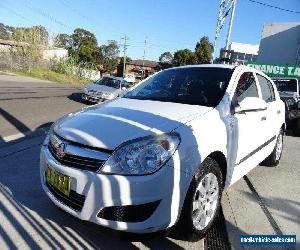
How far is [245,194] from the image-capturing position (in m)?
4.85

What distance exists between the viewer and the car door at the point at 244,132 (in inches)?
154

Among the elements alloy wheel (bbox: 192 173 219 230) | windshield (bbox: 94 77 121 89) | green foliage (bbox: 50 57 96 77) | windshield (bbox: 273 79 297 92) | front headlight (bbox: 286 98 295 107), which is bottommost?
green foliage (bbox: 50 57 96 77)

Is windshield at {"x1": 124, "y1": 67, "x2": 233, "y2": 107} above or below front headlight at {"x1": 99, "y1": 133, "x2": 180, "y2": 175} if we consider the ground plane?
above

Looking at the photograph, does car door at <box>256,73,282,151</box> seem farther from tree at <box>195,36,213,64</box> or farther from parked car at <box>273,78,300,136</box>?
tree at <box>195,36,213,64</box>

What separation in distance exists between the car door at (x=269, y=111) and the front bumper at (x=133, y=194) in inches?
99.0

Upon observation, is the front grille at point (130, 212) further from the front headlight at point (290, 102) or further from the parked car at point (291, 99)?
the front headlight at point (290, 102)

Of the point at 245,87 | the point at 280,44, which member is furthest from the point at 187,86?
the point at 280,44

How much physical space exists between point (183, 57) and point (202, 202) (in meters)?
65.9

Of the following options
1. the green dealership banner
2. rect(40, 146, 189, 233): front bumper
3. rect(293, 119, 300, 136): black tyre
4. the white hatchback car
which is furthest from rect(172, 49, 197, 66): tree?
rect(40, 146, 189, 233): front bumper

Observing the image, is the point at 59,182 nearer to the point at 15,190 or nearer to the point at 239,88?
the point at 15,190

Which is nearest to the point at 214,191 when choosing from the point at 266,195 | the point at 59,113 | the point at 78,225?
the point at 78,225

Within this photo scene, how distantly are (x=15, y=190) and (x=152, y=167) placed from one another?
205cm

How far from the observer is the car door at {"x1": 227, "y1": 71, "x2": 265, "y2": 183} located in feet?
12.9

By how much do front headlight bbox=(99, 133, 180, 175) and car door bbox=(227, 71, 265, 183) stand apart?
3.34ft
